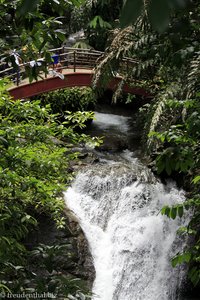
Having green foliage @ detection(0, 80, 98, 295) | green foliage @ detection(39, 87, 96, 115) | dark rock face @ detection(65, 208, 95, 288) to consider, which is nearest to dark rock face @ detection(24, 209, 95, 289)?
dark rock face @ detection(65, 208, 95, 288)

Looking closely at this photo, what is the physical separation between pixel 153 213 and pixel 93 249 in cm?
159

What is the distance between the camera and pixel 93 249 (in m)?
8.25

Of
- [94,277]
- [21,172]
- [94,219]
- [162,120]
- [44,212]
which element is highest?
[21,172]

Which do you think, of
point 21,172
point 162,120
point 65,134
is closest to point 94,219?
point 162,120

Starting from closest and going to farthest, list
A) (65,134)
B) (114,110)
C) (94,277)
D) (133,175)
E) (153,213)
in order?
(65,134) < (94,277) < (153,213) < (133,175) < (114,110)

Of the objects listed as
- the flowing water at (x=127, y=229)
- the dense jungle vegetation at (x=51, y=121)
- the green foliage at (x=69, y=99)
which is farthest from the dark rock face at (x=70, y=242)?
the green foliage at (x=69, y=99)

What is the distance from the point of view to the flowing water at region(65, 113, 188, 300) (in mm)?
8039

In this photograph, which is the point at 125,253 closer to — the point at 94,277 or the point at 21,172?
the point at 94,277

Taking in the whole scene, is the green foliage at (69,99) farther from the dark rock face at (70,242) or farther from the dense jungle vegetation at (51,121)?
the dark rock face at (70,242)

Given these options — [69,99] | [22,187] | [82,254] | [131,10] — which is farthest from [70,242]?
[69,99]

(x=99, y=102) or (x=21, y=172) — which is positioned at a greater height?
(x=21, y=172)

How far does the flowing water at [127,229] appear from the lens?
26.4 feet

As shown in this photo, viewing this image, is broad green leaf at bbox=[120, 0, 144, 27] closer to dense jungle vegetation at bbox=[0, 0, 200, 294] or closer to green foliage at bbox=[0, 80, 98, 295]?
dense jungle vegetation at bbox=[0, 0, 200, 294]

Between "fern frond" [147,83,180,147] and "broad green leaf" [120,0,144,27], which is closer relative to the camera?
"broad green leaf" [120,0,144,27]
